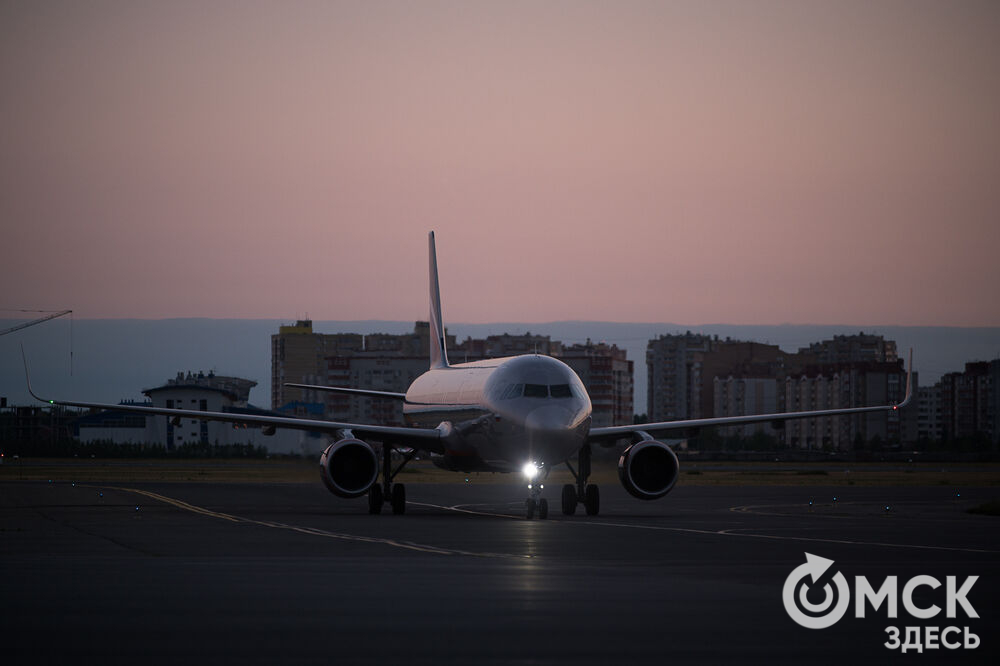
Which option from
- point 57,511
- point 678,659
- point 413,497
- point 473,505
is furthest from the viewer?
point 413,497

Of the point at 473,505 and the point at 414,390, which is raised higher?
the point at 414,390

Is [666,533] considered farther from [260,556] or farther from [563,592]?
[563,592]

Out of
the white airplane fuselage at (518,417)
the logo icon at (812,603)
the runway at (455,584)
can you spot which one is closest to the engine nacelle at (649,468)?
the white airplane fuselage at (518,417)

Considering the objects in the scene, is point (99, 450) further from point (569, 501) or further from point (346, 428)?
point (569, 501)

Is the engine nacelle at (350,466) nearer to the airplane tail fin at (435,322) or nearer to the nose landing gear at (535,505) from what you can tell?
the nose landing gear at (535,505)

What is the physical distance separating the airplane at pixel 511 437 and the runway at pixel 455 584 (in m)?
1.65

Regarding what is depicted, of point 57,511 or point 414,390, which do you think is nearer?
point 57,511

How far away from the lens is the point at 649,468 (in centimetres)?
3738

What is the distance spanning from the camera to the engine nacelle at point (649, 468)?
36875 mm

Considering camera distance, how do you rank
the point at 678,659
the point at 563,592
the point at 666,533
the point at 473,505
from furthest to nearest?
the point at 473,505 < the point at 666,533 < the point at 563,592 < the point at 678,659

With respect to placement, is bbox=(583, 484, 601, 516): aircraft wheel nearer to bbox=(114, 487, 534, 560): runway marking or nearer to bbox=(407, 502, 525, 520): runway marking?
bbox=(407, 502, 525, 520): runway marking

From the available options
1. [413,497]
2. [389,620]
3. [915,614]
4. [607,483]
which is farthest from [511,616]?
[607,483]

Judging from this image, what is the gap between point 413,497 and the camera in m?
47.5

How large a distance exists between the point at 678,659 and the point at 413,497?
3672 centimetres
